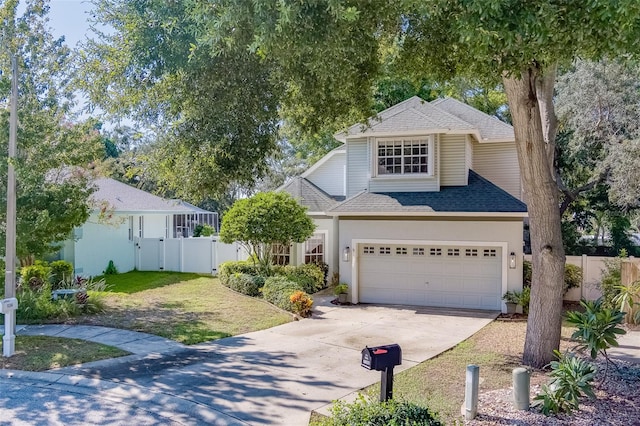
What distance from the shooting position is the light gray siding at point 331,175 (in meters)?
19.7

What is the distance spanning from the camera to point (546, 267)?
8438mm

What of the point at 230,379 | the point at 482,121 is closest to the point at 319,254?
the point at 482,121

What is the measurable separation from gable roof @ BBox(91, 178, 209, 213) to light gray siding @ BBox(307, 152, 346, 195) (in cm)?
634

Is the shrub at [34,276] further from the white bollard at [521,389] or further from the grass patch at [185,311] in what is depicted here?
the white bollard at [521,389]

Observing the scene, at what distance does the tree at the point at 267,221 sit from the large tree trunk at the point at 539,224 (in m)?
8.73

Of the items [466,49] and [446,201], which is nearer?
[466,49]

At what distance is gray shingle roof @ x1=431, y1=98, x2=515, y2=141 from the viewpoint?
17.0 m

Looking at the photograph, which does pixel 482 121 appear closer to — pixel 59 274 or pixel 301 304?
pixel 301 304

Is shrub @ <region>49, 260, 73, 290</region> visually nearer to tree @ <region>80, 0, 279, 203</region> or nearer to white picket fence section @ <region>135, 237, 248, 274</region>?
white picket fence section @ <region>135, 237, 248, 274</region>

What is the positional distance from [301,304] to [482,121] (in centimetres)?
1036

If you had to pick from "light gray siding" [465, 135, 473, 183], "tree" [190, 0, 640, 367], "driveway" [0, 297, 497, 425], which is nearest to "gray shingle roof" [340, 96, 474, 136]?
"light gray siding" [465, 135, 473, 183]

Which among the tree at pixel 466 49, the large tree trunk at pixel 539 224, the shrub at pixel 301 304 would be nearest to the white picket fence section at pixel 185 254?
the shrub at pixel 301 304

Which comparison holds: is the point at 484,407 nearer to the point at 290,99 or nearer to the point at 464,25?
the point at 464,25

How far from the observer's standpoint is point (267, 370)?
8266mm
